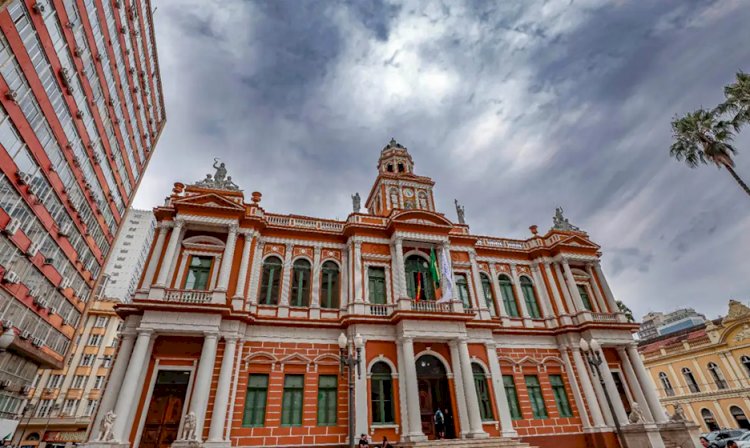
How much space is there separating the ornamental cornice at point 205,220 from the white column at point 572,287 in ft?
60.7

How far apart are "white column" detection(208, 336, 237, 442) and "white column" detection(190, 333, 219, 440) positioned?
0.37 meters

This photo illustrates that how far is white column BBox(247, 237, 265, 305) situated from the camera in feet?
54.4

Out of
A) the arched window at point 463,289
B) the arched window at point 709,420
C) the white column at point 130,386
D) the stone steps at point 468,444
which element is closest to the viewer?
the white column at point 130,386

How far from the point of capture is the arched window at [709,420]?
30297 mm

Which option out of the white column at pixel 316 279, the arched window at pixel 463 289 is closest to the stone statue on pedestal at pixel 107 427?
the white column at pixel 316 279

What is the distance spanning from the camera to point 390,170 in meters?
27.1

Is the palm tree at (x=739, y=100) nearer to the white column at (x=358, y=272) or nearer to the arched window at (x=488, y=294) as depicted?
the arched window at (x=488, y=294)

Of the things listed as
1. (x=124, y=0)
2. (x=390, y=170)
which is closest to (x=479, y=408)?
(x=390, y=170)

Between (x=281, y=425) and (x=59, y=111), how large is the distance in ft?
68.0

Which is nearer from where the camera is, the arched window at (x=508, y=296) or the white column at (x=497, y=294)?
the white column at (x=497, y=294)

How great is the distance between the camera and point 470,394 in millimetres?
15781

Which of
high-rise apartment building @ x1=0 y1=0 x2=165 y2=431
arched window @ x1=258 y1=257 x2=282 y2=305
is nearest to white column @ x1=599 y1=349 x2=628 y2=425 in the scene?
arched window @ x1=258 y1=257 x2=282 y2=305

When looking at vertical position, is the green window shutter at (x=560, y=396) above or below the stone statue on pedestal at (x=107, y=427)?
above

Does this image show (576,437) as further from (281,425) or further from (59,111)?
(59,111)
